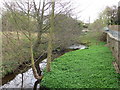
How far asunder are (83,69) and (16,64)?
372cm

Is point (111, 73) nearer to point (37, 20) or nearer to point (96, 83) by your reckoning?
point (96, 83)

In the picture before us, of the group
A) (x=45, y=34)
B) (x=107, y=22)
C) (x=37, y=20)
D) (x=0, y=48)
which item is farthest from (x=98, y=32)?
(x=0, y=48)

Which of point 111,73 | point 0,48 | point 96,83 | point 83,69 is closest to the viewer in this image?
point 96,83

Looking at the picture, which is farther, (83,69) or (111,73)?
(83,69)

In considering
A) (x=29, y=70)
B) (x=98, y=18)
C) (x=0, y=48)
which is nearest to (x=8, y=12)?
(x=0, y=48)

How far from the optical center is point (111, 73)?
591 cm

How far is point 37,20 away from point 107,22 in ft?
48.8

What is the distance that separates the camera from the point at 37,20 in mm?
7922

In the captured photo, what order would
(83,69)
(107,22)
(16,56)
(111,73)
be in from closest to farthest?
(111,73), (83,69), (16,56), (107,22)

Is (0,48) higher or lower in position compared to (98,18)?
lower

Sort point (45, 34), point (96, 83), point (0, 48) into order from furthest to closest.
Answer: point (45, 34) → point (0, 48) → point (96, 83)

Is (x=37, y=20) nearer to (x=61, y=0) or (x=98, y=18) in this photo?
(x=61, y=0)

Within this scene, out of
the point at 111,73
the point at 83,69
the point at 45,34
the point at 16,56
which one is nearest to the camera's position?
the point at 111,73

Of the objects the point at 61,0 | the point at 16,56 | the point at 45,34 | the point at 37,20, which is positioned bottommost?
the point at 16,56
